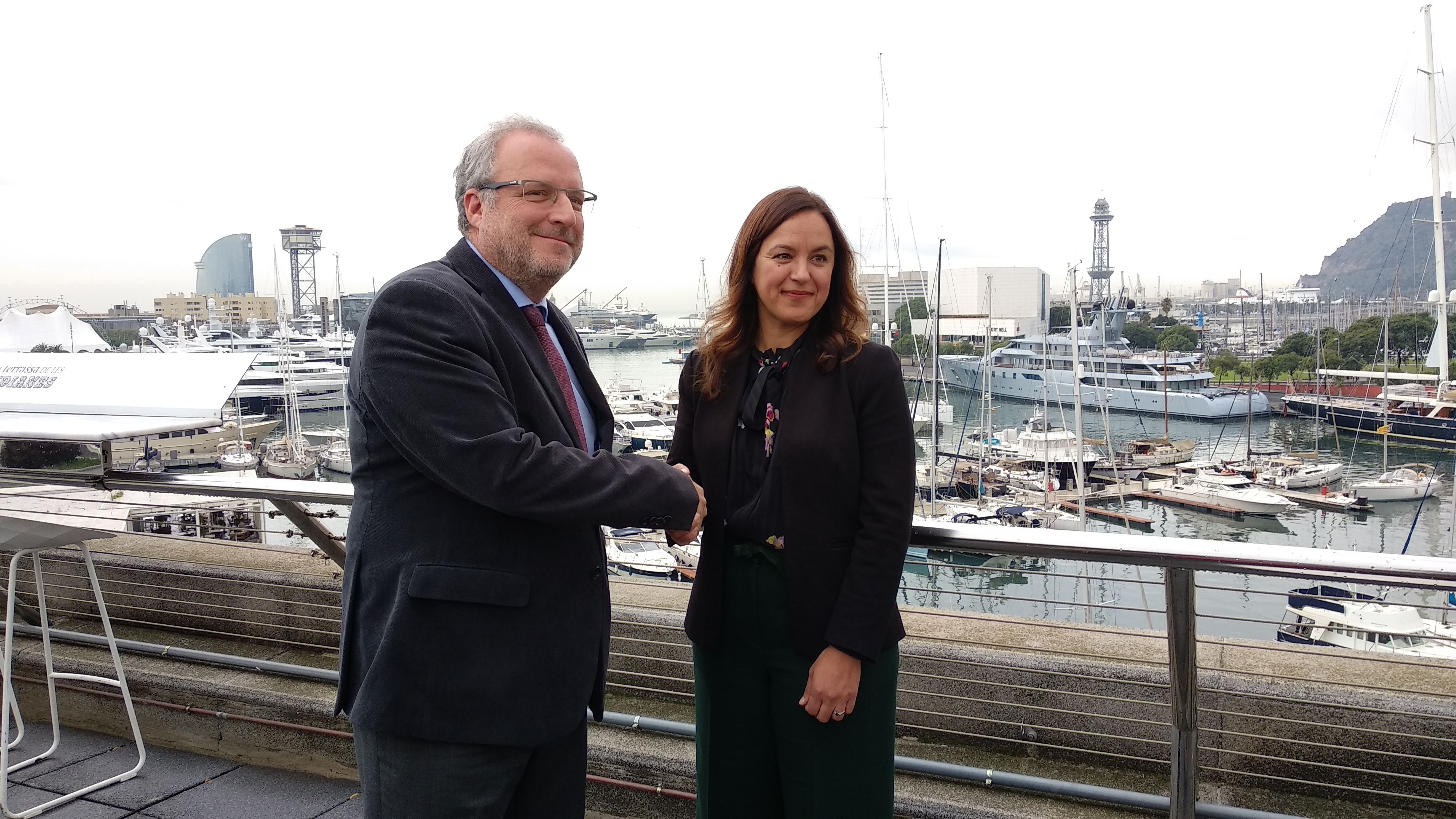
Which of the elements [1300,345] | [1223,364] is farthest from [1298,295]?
[1223,364]

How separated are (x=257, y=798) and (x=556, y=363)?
168 cm

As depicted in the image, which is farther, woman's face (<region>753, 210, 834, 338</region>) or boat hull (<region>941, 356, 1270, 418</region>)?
boat hull (<region>941, 356, 1270, 418</region>)

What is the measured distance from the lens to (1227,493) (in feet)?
90.8

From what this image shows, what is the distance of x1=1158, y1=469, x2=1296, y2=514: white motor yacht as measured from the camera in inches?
1080

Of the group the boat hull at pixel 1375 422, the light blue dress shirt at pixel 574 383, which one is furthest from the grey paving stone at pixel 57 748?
the boat hull at pixel 1375 422

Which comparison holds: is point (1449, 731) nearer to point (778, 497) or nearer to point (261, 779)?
point (778, 497)

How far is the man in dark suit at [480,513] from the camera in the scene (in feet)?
3.96

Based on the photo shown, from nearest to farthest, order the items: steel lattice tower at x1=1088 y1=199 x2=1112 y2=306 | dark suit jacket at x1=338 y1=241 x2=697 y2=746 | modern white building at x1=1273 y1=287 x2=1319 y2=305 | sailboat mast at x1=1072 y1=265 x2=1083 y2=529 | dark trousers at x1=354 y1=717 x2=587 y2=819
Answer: dark suit jacket at x1=338 y1=241 x2=697 y2=746 < dark trousers at x1=354 y1=717 x2=587 y2=819 < sailboat mast at x1=1072 y1=265 x2=1083 y2=529 < modern white building at x1=1273 y1=287 x2=1319 y2=305 < steel lattice tower at x1=1088 y1=199 x2=1112 y2=306

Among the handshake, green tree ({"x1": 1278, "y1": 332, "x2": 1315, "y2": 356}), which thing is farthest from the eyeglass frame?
green tree ({"x1": 1278, "y1": 332, "x2": 1315, "y2": 356})

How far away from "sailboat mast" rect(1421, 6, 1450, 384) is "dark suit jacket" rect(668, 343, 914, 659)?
80.7 ft

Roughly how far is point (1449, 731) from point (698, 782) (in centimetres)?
150

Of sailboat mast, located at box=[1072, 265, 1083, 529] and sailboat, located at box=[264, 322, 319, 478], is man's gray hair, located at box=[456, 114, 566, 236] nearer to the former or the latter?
sailboat mast, located at box=[1072, 265, 1083, 529]

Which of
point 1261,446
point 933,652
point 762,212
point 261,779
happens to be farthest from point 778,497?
point 1261,446

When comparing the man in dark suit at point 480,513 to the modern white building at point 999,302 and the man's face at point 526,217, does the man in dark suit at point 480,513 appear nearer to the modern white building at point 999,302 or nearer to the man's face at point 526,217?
the man's face at point 526,217
